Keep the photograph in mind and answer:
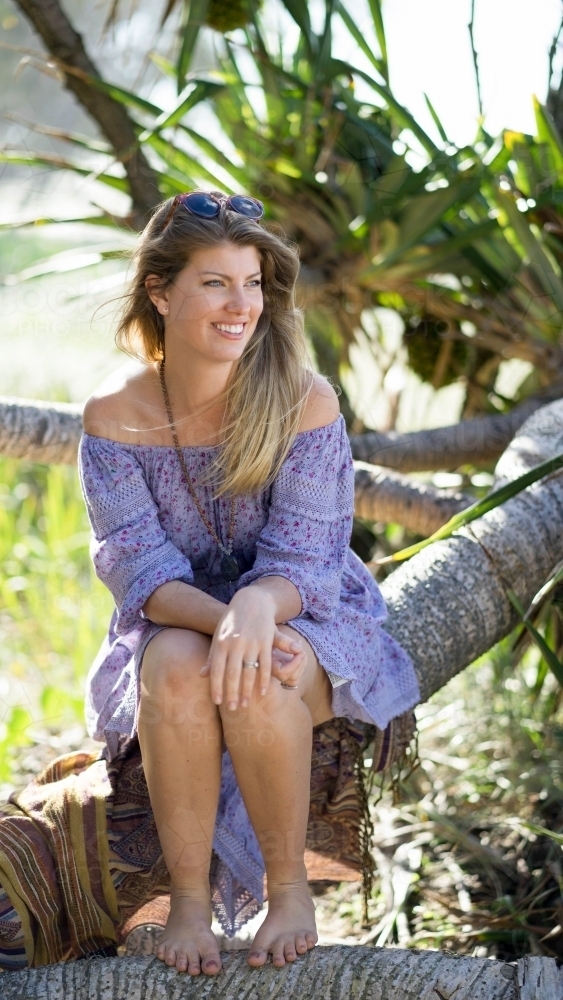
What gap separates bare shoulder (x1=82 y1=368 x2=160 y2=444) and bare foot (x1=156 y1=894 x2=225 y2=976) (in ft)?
2.15

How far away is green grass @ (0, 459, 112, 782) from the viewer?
9.24 ft

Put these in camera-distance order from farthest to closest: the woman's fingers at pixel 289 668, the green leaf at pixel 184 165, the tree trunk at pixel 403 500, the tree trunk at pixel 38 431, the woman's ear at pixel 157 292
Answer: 1. the green leaf at pixel 184 165
2. the tree trunk at pixel 403 500
3. the tree trunk at pixel 38 431
4. the woman's ear at pixel 157 292
5. the woman's fingers at pixel 289 668

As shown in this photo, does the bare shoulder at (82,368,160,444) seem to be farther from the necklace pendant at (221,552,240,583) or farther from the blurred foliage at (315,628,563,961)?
the blurred foliage at (315,628,563,961)

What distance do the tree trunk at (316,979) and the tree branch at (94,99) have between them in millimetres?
1751

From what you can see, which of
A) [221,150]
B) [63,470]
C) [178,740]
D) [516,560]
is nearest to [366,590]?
[516,560]

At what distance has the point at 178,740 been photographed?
1258 mm

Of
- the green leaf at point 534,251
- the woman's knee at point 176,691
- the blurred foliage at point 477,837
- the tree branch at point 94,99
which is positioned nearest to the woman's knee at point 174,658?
the woman's knee at point 176,691

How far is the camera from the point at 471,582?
1717 millimetres

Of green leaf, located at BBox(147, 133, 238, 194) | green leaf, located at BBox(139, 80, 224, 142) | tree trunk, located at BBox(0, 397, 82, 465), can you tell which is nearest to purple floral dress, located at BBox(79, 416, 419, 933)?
tree trunk, located at BBox(0, 397, 82, 465)

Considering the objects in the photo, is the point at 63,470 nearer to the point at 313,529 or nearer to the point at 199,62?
the point at 313,529

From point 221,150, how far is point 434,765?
1.84 m

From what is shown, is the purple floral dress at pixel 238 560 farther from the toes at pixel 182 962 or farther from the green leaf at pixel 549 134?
the green leaf at pixel 549 134

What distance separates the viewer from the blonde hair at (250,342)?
143 cm

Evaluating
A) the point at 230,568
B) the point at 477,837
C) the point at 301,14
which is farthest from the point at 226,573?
the point at 301,14
